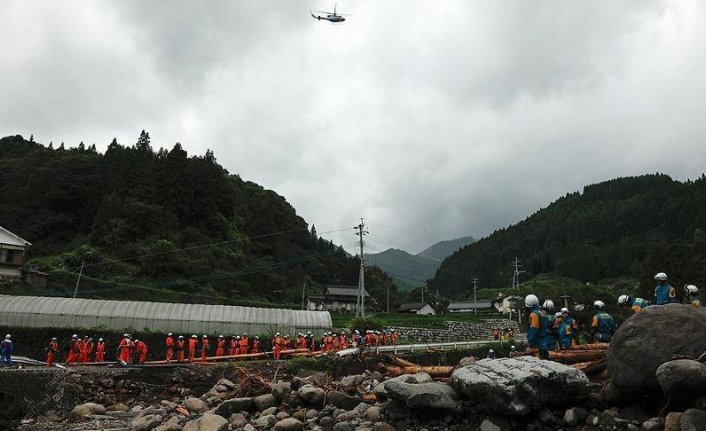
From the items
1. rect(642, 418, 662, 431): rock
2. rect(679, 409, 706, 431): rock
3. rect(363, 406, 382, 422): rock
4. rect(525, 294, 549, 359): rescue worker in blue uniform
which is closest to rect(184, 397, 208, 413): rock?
rect(363, 406, 382, 422): rock

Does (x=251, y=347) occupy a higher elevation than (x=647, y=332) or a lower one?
lower

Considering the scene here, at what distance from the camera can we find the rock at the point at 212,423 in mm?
11781

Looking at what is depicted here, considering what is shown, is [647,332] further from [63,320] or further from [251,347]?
[63,320]

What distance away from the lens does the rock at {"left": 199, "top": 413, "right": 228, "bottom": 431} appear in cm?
1178

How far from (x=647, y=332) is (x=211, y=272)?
188ft

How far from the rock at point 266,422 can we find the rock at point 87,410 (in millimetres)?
9320

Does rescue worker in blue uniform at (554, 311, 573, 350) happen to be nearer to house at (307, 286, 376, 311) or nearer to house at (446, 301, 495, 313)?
house at (307, 286, 376, 311)

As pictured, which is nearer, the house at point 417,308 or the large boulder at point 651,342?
the large boulder at point 651,342

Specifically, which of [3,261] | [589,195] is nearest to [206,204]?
[3,261]

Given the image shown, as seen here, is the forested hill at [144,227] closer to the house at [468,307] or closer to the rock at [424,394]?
the house at [468,307]

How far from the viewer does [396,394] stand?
11.0 metres

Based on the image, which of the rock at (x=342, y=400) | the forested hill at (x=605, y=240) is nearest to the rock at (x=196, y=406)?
the rock at (x=342, y=400)

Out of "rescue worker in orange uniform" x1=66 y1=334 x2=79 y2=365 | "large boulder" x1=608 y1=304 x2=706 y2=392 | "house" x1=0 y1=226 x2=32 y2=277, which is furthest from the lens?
"house" x1=0 y1=226 x2=32 y2=277

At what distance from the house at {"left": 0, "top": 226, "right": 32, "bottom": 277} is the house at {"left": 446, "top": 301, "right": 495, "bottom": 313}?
74697 mm
